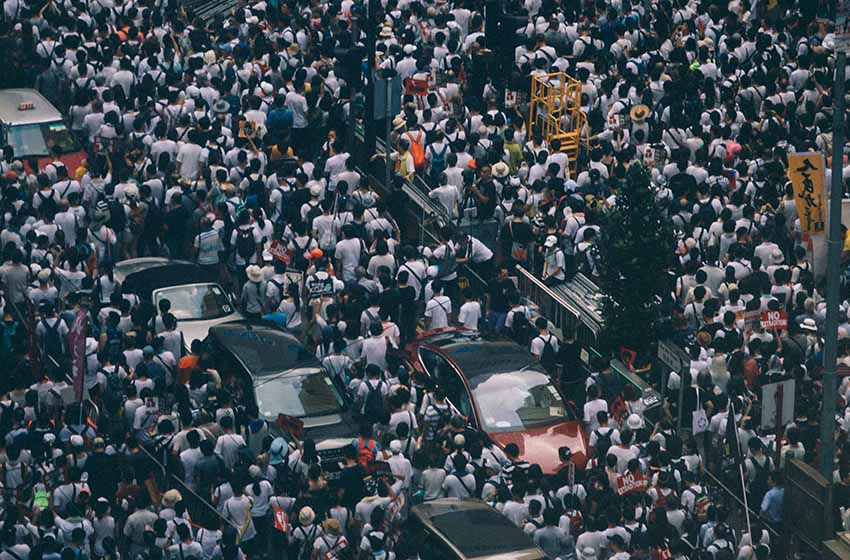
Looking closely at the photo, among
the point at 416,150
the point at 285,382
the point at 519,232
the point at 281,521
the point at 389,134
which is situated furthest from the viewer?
the point at 416,150

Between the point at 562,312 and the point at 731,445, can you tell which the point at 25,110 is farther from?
the point at 731,445

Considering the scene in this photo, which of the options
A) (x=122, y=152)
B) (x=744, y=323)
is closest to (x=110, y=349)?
(x=122, y=152)

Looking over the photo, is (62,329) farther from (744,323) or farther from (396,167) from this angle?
(744,323)

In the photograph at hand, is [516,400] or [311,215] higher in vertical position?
[311,215]

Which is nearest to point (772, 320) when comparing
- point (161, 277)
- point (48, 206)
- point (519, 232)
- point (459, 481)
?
point (519, 232)

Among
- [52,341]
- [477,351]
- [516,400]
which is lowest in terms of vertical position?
[516,400]

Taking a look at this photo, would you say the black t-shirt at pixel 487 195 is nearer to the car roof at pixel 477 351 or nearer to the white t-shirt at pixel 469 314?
the white t-shirt at pixel 469 314
